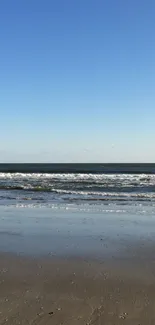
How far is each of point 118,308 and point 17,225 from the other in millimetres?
7008

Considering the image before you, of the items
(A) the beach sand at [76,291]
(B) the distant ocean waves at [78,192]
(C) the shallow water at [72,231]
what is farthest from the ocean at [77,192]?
(A) the beach sand at [76,291]

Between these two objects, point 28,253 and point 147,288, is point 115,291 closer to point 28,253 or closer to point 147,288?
point 147,288

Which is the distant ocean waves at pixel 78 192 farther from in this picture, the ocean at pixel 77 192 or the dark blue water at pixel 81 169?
the dark blue water at pixel 81 169

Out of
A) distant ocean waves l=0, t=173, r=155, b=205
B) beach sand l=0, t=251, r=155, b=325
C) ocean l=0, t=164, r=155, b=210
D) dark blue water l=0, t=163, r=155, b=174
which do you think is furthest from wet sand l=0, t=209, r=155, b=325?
dark blue water l=0, t=163, r=155, b=174

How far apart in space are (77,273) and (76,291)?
989mm

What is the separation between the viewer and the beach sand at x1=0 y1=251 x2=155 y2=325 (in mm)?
4875

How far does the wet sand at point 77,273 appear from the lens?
4.97 meters

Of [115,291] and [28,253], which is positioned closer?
[115,291]

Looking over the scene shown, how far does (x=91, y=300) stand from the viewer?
17.8ft

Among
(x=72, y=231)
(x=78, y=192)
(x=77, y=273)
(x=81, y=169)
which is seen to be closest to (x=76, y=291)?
(x=77, y=273)

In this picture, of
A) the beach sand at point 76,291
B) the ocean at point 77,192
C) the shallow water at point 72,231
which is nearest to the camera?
the beach sand at point 76,291

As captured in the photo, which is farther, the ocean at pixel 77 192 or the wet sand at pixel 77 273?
the ocean at pixel 77 192

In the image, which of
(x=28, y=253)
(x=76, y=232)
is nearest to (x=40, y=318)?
(x=28, y=253)

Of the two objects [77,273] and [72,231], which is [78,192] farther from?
[77,273]
